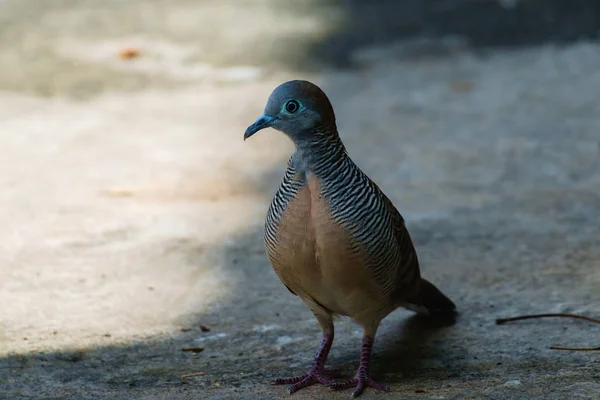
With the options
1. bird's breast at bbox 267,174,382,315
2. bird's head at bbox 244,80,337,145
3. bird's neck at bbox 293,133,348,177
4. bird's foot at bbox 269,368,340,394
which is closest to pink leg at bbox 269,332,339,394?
bird's foot at bbox 269,368,340,394

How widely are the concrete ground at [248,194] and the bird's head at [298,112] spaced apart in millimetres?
995

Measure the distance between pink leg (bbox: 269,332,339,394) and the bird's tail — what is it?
0.51 meters

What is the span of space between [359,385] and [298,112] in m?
1.07

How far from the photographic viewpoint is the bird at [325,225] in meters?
3.44

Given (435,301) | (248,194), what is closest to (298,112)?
(435,301)

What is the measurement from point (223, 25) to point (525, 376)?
22.6 feet

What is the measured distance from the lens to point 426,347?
13.3ft

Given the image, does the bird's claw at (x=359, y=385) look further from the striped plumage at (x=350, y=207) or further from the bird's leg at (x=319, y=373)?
the striped plumage at (x=350, y=207)

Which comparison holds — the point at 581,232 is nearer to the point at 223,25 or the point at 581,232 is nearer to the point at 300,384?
the point at 300,384

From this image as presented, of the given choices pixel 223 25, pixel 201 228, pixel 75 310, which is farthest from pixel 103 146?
pixel 223 25

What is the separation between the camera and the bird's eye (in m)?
3.44

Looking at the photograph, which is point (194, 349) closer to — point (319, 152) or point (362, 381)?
point (362, 381)

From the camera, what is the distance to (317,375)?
12.2 feet

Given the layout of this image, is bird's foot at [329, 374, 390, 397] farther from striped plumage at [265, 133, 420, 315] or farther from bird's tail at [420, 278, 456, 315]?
bird's tail at [420, 278, 456, 315]
